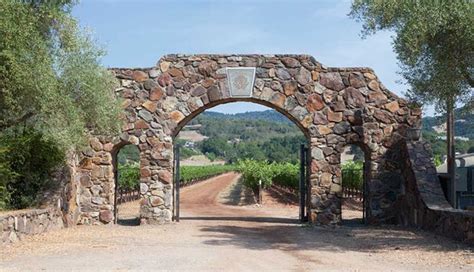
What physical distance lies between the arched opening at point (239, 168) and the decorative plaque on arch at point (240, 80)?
1.61ft

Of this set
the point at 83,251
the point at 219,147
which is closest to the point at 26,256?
the point at 83,251

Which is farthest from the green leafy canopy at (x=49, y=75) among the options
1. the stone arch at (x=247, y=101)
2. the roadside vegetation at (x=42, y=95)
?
the stone arch at (x=247, y=101)

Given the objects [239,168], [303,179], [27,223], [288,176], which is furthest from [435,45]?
[239,168]

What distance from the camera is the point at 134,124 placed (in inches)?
644

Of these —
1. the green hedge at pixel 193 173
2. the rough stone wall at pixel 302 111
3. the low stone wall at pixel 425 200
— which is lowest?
the green hedge at pixel 193 173

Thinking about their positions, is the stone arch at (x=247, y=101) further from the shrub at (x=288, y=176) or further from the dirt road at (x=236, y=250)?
the shrub at (x=288, y=176)

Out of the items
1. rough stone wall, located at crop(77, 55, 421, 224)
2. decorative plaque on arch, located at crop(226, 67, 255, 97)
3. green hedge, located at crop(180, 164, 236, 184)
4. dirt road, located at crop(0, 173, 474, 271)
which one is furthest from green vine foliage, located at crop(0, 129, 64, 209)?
green hedge, located at crop(180, 164, 236, 184)

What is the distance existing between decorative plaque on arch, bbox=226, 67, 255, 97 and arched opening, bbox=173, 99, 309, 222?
0.49m

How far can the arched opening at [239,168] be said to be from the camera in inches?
859

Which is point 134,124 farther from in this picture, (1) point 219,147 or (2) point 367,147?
(1) point 219,147

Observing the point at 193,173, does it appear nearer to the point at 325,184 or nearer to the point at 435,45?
the point at 325,184

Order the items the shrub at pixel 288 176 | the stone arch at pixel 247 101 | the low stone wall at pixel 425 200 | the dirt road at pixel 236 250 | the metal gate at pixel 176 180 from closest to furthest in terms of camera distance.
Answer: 1. the dirt road at pixel 236 250
2. the low stone wall at pixel 425 200
3. the stone arch at pixel 247 101
4. the metal gate at pixel 176 180
5. the shrub at pixel 288 176

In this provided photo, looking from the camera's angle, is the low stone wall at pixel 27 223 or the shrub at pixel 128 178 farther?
the shrub at pixel 128 178

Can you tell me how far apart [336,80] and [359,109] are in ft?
3.05
